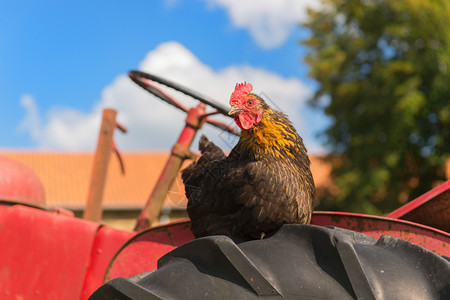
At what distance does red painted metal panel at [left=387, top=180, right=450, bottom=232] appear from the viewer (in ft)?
6.35

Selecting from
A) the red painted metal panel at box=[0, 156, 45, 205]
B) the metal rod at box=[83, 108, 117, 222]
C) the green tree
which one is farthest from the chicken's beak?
the green tree

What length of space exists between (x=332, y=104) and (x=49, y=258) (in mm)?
17215

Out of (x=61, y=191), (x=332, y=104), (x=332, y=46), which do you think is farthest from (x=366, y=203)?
(x=61, y=191)

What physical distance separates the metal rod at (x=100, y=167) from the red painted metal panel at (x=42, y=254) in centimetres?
91

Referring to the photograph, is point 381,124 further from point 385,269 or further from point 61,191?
point 385,269

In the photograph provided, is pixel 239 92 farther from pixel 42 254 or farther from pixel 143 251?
pixel 42 254

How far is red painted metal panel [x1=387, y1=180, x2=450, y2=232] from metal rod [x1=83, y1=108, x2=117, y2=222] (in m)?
2.11

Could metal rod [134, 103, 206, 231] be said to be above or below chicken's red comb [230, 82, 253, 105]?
below

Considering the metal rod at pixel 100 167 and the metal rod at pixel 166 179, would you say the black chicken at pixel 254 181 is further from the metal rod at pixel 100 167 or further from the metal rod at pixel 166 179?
the metal rod at pixel 100 167

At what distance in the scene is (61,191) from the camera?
23469mm

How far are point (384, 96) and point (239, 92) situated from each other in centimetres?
1595

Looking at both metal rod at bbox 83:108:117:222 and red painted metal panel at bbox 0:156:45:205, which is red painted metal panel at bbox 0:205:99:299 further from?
metal rod at bbox 83:108:117:222

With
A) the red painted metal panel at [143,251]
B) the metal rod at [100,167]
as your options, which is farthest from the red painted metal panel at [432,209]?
the metal rod at [100,167]

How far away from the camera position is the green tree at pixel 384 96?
16766mm
